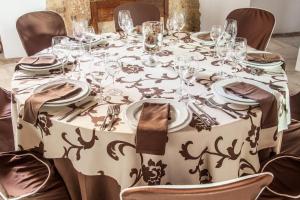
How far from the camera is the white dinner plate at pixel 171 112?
114 cm

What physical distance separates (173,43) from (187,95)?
→ 76 centimetres

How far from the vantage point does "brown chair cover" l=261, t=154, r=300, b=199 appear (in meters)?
1.25

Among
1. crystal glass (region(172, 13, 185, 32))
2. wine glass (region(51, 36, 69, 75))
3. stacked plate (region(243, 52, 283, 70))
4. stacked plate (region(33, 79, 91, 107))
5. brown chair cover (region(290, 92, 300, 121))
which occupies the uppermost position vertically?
crystal glass (region(172, 13, 185, 32))

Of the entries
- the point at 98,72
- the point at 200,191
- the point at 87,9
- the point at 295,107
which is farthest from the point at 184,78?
the point at 87,9

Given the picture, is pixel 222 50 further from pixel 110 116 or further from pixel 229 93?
pixel 110 116

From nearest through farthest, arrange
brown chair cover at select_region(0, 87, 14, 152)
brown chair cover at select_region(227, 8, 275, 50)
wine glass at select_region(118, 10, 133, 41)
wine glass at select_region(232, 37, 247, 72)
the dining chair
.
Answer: the dining chair → wine glass at select_region(232, 37, 247, 72) → brown chair cover at select_region(0, 87, 14, 152) → wine glass at select_region(118, 10, 133, 41) → brown chair cover at select_region(227, 8, 275, 50)

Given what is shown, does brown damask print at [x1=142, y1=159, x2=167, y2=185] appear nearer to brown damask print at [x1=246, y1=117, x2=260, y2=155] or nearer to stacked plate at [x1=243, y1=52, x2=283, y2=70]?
brown damask print at [x1=246, y1=117, x2=260, y2=155]

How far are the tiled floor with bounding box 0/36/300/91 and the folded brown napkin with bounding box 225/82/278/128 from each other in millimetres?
2103

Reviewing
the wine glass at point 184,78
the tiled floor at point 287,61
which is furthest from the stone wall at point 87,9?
the wine glass at point 184,78

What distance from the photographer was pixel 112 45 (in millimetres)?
2025

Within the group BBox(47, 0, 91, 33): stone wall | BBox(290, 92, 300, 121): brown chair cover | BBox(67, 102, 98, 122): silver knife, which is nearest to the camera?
BBox(67, 102, 98, 122): silver knife

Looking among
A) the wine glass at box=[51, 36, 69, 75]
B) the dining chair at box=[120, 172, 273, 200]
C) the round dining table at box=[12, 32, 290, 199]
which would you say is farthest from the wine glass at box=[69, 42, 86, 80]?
the dining chair at box=[120, 172, 273, 200]

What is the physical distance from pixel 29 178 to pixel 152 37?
91 cm

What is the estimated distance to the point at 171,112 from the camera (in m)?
1.22
